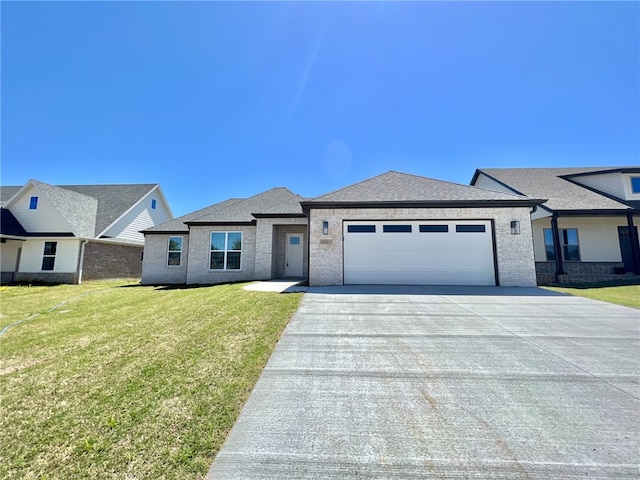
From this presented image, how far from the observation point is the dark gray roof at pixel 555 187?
1369 cm

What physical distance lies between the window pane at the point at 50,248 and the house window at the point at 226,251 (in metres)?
10.9

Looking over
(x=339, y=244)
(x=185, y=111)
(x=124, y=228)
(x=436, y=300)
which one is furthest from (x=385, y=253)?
(x=124, y=228)

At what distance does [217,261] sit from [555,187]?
66.3 ft

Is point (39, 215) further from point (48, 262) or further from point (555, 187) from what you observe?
point (555, 187)

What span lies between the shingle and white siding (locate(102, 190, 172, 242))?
15812mm

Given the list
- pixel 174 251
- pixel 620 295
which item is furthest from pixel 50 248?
pixel 620 295

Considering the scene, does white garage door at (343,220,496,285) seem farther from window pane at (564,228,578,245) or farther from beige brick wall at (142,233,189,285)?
beige brick wall at (142,233,189,285)

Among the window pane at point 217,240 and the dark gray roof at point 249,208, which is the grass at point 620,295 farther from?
the window pane at point 217,240

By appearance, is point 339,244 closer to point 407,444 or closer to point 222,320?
point 222,320

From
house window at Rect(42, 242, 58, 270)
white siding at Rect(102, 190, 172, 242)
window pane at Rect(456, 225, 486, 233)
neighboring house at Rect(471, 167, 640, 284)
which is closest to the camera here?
window pane at Rect(456, 225, 486, 233)

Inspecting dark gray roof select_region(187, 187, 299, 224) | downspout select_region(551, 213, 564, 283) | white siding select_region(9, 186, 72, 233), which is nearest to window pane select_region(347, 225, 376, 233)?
dark gray roof select_region(187, 187, 299, 224)

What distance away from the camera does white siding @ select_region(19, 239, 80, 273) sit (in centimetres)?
1608

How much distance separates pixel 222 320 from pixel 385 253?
6764mm

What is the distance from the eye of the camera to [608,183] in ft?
51.3
